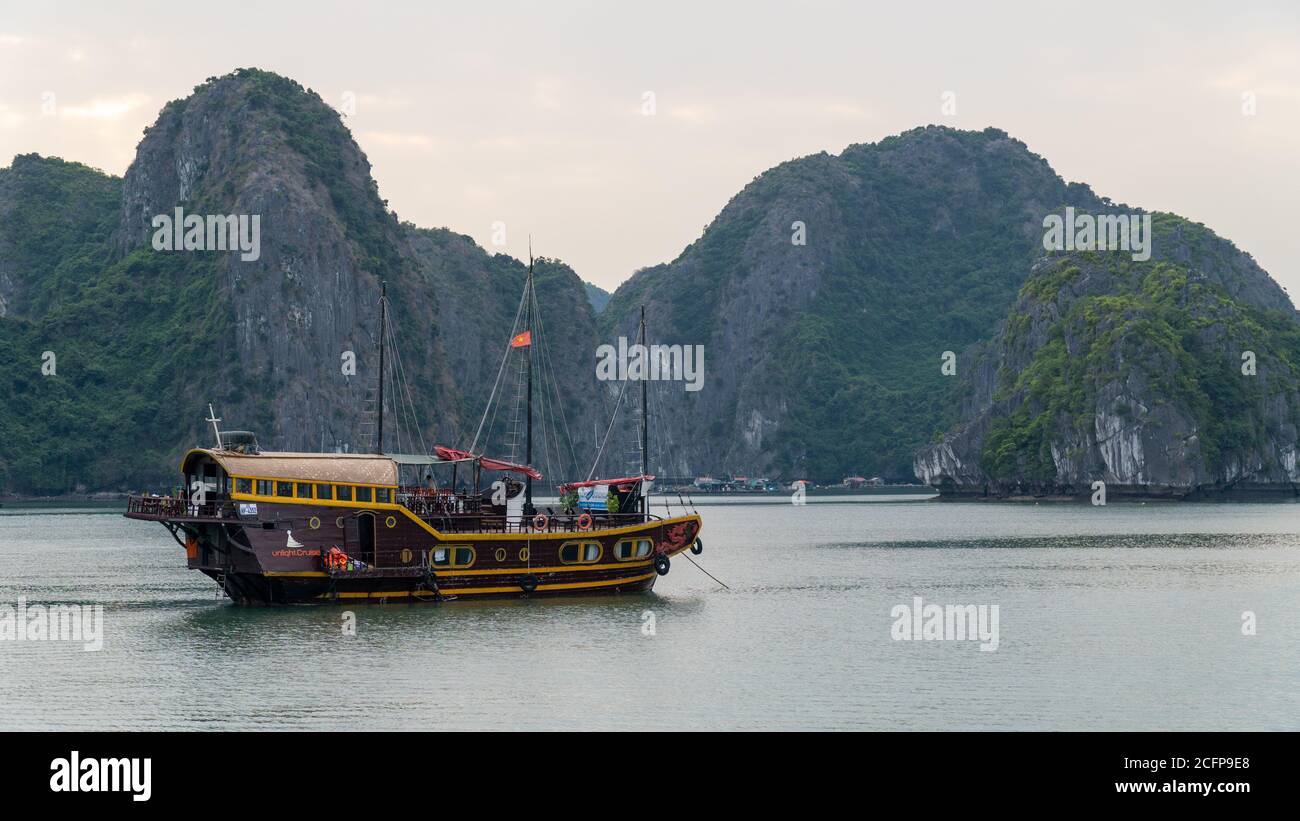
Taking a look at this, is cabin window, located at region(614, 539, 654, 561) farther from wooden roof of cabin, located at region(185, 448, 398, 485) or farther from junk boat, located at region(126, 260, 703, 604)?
wooden roof of cabin, located at region(185, 448, 398, 485)

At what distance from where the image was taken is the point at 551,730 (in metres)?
35.4

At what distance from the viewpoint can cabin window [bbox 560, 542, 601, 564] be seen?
193ft

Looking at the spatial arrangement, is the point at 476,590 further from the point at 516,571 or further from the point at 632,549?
the point at 632,549

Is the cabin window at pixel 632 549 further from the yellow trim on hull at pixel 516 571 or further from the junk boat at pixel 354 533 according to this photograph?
the junk boat at pixel 354 533

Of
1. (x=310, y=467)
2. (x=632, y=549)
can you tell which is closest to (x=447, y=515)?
(x=310, y=467)

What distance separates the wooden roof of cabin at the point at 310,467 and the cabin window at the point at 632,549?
33.5ft

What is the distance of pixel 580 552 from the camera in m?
59.5

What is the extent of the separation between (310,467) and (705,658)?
1654cm

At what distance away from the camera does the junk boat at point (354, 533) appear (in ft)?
175
